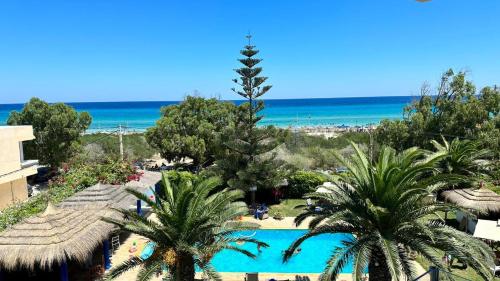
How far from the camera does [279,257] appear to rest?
1475 centimetres

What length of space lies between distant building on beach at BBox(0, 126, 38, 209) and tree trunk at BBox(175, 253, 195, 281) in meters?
13.1

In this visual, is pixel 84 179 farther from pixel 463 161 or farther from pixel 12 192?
pixel 463 161

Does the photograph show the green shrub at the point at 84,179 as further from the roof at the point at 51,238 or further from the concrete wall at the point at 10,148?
the roof at the point at 51,238

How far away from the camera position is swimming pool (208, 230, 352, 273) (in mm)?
13734

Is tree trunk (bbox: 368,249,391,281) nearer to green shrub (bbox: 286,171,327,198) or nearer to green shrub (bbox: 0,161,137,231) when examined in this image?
green shrub (bbox: 0,161,137,231)

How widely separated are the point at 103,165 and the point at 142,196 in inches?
403

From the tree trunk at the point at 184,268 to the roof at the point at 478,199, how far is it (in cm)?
991

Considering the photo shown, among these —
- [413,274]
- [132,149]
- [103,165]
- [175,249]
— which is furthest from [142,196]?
[132,149]

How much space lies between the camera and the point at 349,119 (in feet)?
295

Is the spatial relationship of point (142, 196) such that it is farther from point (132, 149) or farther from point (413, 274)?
point (132, 149)

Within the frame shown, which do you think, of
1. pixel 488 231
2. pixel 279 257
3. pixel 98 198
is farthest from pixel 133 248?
pixel 488 231

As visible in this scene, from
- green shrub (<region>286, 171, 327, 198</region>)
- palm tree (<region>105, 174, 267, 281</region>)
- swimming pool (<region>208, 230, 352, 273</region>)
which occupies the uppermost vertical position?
palm tree (<region>105, 174, 267, 281</region>)

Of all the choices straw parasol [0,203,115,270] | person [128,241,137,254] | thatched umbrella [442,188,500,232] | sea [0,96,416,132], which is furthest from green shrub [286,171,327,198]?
straw parasol [0,203,115,270]

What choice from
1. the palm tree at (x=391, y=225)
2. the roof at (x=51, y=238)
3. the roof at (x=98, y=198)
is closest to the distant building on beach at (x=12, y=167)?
the roof at (x=98, y=198)
